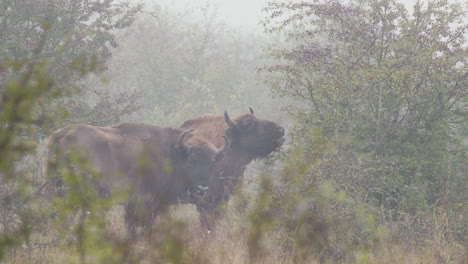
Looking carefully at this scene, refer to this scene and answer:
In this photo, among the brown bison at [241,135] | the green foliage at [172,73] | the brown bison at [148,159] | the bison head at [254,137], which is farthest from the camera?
the green foliage at [172,73]

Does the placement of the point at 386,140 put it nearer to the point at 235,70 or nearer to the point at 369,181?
the point at 369,181

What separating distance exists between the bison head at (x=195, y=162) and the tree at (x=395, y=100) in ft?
6.11

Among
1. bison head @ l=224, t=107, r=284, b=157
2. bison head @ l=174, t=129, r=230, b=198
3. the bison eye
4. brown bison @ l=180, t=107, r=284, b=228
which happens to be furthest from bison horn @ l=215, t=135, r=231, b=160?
the bison eye

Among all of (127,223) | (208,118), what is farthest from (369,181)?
(208,118)

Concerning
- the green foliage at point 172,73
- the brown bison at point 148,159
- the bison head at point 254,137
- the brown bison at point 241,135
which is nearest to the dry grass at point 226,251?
the brown bison at point 148,159

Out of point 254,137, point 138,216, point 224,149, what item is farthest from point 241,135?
point 138,216

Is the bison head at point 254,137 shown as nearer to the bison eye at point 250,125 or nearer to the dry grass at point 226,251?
the bison eye at point 250,125

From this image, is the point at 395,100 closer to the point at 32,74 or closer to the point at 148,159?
the point at 148,159

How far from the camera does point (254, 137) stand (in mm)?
10391

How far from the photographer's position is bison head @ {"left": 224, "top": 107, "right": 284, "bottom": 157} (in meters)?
10.3

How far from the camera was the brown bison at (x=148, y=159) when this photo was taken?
6.73 metres

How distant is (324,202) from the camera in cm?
548

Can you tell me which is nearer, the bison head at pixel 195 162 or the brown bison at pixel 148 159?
the brown bison at pixel 148 159

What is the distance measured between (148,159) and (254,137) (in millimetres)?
3168
